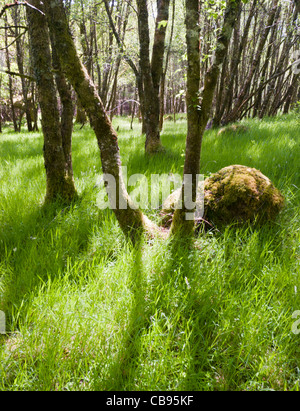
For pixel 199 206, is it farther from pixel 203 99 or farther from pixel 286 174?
pixel 286 174

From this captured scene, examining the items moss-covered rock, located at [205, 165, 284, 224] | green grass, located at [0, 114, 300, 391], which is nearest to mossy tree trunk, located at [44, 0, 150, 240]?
green grass, located at [0, 114, 300, 391]

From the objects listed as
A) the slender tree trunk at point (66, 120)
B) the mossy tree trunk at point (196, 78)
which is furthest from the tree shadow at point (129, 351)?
the slender tree trunk at point (66, 120)

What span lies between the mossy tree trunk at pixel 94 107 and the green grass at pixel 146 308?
28 cm

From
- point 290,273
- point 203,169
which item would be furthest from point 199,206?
point 203,169

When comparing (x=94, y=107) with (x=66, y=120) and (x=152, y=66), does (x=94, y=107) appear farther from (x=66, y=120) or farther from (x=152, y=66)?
(x=152, y=66)

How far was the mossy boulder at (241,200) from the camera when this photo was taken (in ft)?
8.80

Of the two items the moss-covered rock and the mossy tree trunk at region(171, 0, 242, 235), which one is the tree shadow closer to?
the mossy tree trunk at region(171, 0, 242, 235)

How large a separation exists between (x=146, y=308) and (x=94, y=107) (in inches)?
69.7

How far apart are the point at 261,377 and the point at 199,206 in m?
1.69

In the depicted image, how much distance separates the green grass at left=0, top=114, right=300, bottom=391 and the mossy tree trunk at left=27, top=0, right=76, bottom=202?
0.43 metres

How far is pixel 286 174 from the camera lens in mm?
3916

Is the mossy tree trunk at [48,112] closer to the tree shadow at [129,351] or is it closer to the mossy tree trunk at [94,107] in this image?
the mossy tree trunk at [94,107]

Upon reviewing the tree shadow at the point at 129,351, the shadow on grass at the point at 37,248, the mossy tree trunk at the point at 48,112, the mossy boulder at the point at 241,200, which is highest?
the mossy tree trunk at the point at 48,112

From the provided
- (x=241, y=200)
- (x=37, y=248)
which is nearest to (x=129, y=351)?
(x=37, y=248)
